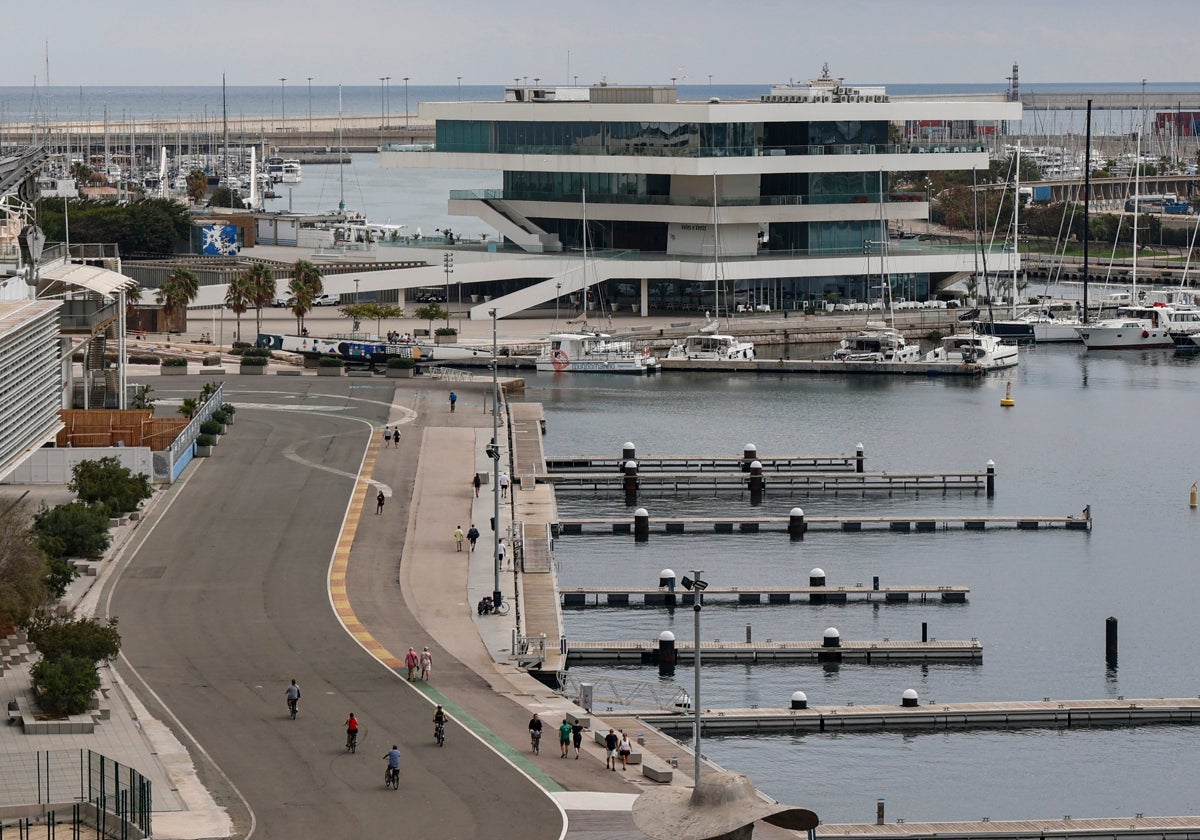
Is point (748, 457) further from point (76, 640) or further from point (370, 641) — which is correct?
point (76, 640)

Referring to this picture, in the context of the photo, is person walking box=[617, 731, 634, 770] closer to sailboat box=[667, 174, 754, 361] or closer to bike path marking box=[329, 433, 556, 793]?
bike path marking box=[329, 433, 556, 793]

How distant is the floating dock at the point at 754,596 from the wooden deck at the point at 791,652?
7.69 meters

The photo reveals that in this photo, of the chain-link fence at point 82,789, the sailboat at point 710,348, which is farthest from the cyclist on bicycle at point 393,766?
the sailboat at point 710,348

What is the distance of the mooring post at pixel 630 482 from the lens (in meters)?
108

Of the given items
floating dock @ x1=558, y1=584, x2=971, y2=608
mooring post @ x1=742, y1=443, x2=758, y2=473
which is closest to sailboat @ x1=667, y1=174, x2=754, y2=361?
mooring post @ x1=742, y1=443, x2=758, y2=473

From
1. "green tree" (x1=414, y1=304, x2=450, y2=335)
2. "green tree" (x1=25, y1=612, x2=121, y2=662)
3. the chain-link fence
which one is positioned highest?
"green tree" (x1=414, y1=304, x2=450, y2=335)

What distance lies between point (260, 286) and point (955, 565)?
233 feet

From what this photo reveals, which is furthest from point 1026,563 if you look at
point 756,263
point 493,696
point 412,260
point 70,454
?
point 412,260

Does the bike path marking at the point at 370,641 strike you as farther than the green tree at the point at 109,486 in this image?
No

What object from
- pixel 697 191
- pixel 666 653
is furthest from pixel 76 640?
pixel 697 191

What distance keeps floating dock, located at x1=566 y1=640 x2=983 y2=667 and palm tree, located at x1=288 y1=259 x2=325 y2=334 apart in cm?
7729

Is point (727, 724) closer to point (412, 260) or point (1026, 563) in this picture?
point (1026, 563)

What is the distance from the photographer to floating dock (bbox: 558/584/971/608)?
280ft

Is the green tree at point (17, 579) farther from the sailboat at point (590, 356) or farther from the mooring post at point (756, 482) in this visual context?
the sailboat at point (590, 356)
